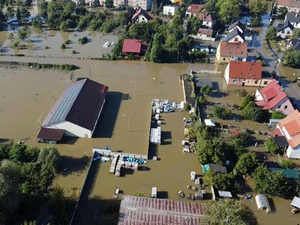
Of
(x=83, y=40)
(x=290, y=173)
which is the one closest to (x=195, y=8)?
(x=83, y=40)

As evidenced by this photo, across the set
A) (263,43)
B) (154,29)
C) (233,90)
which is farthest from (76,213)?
(263,43)

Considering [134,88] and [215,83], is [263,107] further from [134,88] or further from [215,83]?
[134,88]

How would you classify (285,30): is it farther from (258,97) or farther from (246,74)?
(258,97)

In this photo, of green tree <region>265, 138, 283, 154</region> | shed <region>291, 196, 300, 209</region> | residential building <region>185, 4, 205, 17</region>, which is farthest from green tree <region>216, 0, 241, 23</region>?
shed <region>291, 196, 300, 209</region>

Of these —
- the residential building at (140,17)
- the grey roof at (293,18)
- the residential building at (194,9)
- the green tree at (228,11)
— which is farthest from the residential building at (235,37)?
the residential building at (140,17)

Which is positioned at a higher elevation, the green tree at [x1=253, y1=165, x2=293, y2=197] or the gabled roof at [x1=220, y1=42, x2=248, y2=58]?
the gabled roof at [x1=220, y1=42, x2=248, y2=58]

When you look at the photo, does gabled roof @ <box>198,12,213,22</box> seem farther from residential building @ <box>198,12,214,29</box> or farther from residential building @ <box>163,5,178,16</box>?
residential building @ <box>163,5,178,16</box>
